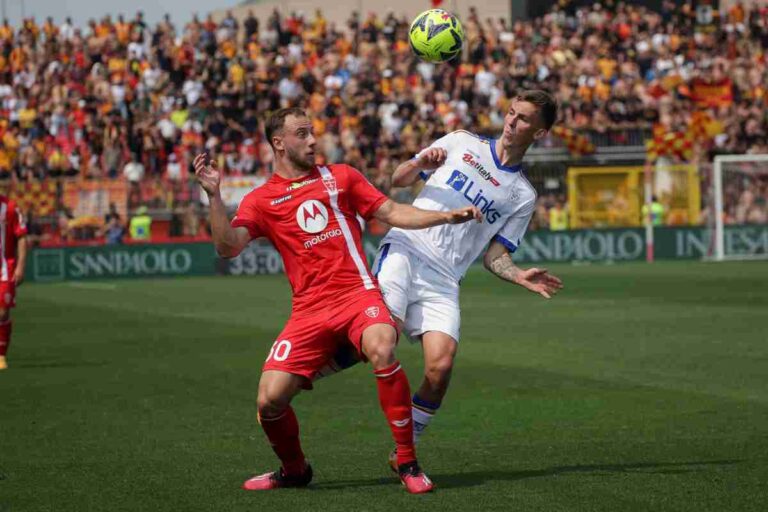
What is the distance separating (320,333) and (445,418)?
124 inches

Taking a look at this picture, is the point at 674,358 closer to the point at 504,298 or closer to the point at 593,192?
the point at 504,298

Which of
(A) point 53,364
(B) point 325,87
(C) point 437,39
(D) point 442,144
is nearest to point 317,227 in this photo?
(D) point 442,144

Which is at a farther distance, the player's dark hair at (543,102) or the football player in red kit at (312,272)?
the player's dark hair at (543,102)

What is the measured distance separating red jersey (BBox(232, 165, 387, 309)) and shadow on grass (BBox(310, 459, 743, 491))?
105 cm

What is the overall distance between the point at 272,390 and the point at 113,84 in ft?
101

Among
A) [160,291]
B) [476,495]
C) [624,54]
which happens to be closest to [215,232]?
[476,495]

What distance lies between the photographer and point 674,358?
14.5m

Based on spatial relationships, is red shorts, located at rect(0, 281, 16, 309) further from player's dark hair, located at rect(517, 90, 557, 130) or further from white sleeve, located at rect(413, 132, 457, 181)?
player's dark hair, located at rect(517, 90, 557, 130)

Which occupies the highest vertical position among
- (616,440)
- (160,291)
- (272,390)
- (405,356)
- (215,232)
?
(215,232)

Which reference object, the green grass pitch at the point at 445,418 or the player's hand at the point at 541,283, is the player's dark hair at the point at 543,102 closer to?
the player's hand at the point at 541,283

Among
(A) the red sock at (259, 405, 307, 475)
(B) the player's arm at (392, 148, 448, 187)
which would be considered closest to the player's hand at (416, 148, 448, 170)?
(B) the player's arm at (392, 148, 448, 187)

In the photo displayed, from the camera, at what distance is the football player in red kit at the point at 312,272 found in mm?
7538

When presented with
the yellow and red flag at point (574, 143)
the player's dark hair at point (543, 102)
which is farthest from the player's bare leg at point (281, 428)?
the yellow and red flag at point (574, 143)

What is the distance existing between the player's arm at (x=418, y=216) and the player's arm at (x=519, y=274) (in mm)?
731
